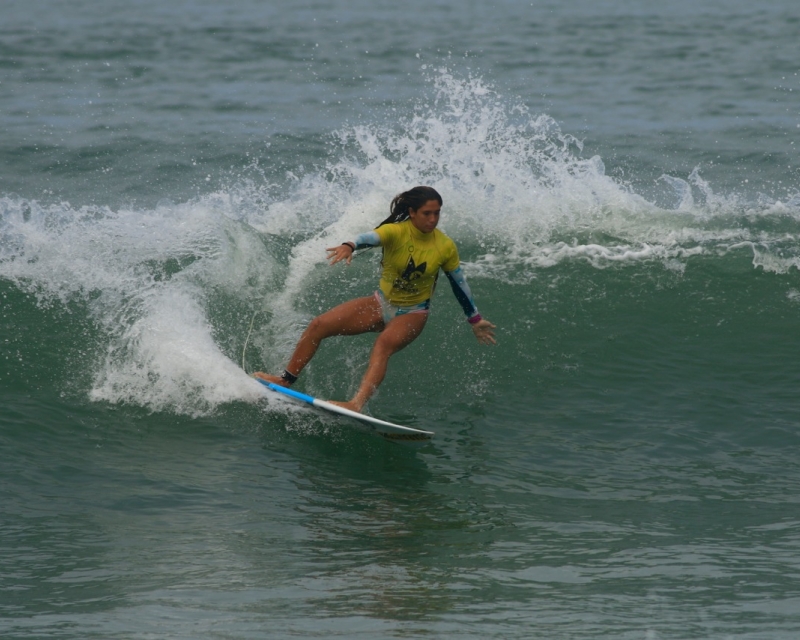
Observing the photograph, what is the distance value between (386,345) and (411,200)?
1.05m

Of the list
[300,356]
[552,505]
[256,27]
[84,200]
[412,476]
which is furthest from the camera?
[256,27]

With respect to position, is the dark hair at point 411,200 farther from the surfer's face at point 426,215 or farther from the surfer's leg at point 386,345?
the surfer's leg at point 386,345

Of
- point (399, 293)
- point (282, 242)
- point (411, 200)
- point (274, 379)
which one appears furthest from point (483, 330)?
point (282, 242)

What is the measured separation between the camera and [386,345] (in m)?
7.69

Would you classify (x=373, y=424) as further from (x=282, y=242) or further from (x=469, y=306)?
(x=282, y=242)

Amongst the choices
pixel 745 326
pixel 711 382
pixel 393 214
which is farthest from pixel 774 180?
pixel 393 214

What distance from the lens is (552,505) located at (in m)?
6.77

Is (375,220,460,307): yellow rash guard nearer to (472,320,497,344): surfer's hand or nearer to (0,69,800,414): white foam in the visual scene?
(472,320,497,344): surfer's hand

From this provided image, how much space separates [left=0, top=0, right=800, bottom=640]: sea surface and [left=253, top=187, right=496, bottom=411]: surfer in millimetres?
482

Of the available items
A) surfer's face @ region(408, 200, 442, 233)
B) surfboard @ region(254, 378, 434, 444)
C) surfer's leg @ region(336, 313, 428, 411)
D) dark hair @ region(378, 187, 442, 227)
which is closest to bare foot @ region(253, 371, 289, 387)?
surfboard @ region(254, 378, 434, 444)

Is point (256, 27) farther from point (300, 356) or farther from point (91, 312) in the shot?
point (300, 356)

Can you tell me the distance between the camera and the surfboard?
24.0 ft

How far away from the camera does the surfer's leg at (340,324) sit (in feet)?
25.6

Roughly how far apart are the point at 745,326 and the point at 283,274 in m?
4.40
